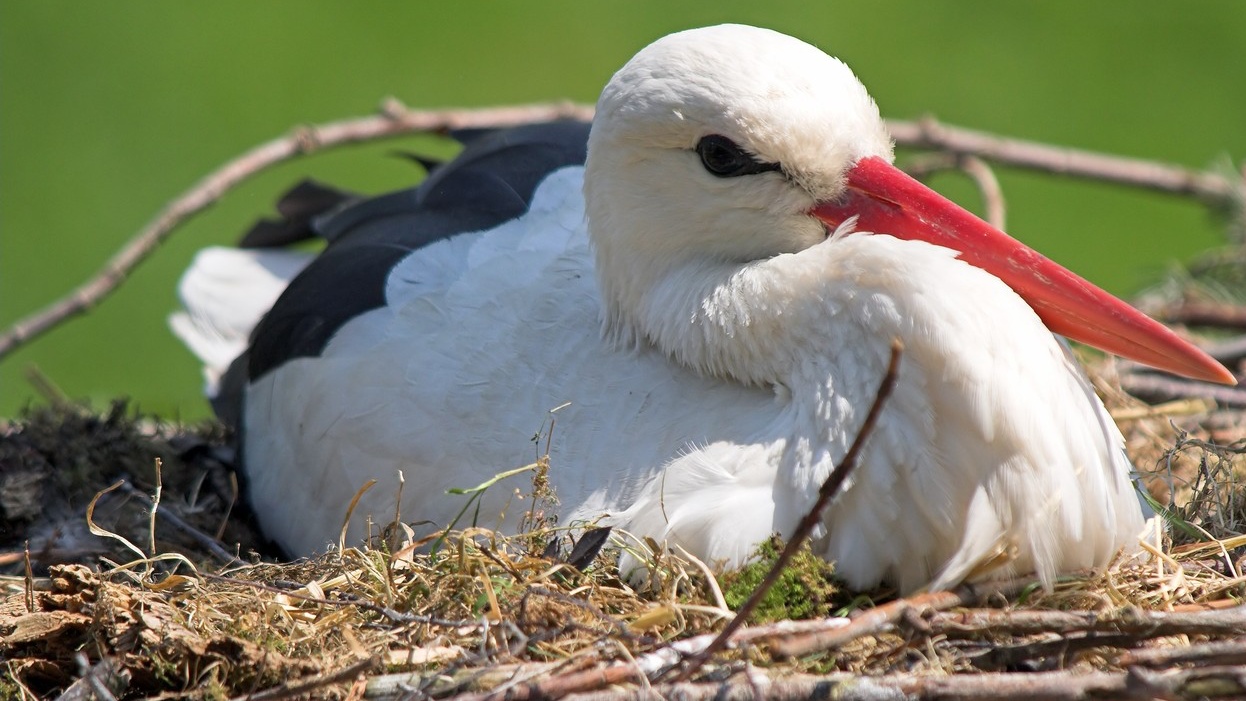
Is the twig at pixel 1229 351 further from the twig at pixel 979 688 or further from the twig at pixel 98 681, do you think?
the twig at pixel 98 681

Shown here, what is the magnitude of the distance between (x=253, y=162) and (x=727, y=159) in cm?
208

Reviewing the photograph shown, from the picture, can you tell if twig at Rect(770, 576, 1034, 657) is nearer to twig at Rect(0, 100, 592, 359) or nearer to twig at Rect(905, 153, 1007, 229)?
twig at Rect(905, 153, 1007, 229)

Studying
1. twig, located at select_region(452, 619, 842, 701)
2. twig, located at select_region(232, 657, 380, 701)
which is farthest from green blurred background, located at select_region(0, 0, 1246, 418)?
twig, located at select_region(452, 619, 842, 701)

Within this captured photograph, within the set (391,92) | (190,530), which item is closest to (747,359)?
(190,530)

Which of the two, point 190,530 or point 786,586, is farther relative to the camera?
point 190,530

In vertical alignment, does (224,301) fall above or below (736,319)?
below

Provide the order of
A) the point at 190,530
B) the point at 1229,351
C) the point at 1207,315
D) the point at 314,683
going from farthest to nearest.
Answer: the point at 1207,315, the point at 1229,351, the point at 190,530, the point at 314,683

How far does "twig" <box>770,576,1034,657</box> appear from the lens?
1.98 metres

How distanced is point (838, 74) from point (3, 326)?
23.0 ft

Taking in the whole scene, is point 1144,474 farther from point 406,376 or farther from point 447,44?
point 447,44

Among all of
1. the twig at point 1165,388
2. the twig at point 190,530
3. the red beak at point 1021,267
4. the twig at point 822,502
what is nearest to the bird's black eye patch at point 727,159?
the red beak at point 1021,267

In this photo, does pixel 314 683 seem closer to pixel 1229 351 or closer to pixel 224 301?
pixel 224 301

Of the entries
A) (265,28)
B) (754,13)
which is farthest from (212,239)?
(754,13)

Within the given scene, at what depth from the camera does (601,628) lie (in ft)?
7.17
